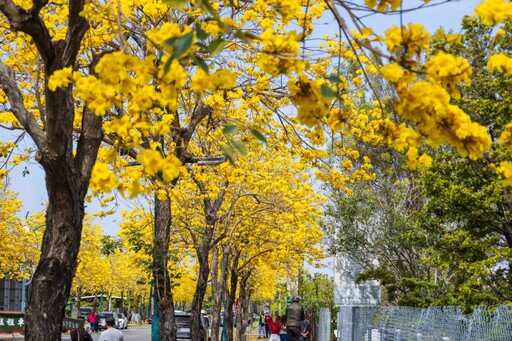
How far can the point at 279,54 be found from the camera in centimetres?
351

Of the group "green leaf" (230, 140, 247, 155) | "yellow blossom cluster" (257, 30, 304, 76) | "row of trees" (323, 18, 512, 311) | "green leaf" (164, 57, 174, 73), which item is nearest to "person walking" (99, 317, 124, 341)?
"row of trees" (323, 18, 512, 311)

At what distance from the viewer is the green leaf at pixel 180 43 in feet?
10.5

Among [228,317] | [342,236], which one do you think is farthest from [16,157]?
[228,317]

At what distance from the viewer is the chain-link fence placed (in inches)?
279

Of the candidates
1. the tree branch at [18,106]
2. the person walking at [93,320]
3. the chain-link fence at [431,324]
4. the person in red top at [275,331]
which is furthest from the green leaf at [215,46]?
the person walking at [93,320]

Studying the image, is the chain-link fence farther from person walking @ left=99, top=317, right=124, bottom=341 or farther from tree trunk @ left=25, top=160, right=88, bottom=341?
person walking @ left=99, top=317, right=124, bottom=341

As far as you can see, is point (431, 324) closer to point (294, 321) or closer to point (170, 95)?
point (170, 95)

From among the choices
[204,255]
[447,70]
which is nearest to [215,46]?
[447,70]

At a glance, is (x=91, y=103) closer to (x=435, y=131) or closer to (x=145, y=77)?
(x=145, y=77)

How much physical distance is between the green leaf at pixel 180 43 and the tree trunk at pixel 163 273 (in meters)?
10.5

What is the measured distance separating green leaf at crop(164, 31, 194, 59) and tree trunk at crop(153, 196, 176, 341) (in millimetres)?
10508

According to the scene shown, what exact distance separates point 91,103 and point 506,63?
1.89m

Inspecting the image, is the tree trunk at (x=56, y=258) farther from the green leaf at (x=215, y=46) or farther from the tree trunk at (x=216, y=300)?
the tree trunk at (x=216, y=300)

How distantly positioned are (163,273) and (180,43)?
443 inches
